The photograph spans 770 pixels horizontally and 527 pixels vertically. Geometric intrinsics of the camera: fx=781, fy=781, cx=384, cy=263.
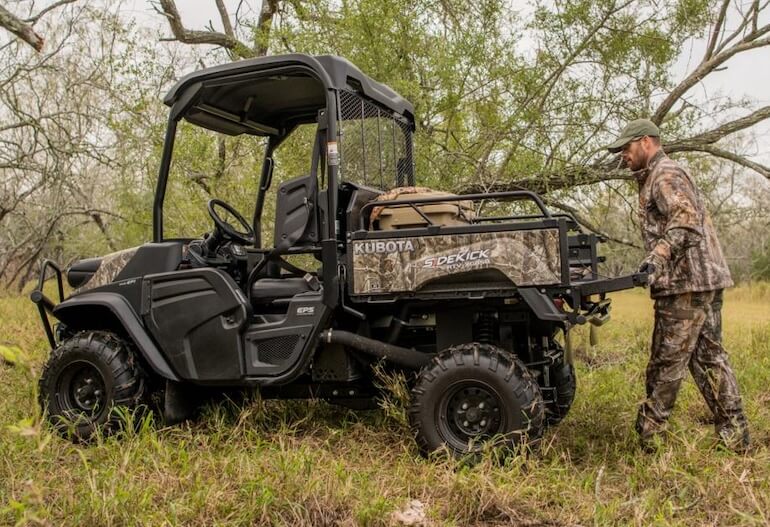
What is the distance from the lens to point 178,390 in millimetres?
5242

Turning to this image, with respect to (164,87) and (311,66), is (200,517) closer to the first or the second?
(311,66)

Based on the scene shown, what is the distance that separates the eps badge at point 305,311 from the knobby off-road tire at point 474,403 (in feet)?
2.61

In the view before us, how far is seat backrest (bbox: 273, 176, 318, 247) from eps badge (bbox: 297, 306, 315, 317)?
1.31 ft

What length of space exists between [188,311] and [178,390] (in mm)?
588

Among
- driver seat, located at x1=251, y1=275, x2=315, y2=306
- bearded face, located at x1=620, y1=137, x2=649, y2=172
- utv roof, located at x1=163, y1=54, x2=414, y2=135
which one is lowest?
driver seat, located at x1=251, y1=275, x2=315, y2=306

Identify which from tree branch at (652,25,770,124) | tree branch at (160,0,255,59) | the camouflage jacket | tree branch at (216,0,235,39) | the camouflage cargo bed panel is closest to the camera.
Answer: the camouflage cargo bed panel

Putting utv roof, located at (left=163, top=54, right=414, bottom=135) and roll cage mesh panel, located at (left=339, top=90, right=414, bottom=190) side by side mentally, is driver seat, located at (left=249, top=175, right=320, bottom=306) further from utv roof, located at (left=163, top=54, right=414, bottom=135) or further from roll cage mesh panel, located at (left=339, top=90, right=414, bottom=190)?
utv roof, located at (left=163, top=54, right=414, bottom=135)

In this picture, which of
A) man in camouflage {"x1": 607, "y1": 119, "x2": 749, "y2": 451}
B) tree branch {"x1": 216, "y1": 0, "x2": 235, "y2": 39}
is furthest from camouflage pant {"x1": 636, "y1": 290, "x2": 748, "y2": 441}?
tree branch {"x1": 216, "y1": 0, "x2": 235, "y2": 39}

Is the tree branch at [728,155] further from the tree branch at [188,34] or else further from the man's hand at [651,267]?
the tree branch at [188,34]

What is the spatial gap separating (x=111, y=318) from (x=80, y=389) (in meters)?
0.52

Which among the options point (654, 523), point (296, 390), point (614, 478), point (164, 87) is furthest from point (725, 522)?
point (164, 87)

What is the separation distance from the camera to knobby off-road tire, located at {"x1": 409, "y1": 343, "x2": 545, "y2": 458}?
14.0 ft

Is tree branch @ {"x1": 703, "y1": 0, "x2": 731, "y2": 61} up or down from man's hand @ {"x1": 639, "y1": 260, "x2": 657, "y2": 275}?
up

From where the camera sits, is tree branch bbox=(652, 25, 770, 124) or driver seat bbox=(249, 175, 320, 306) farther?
tree branch bbox=(652, 25, 770, 124)
